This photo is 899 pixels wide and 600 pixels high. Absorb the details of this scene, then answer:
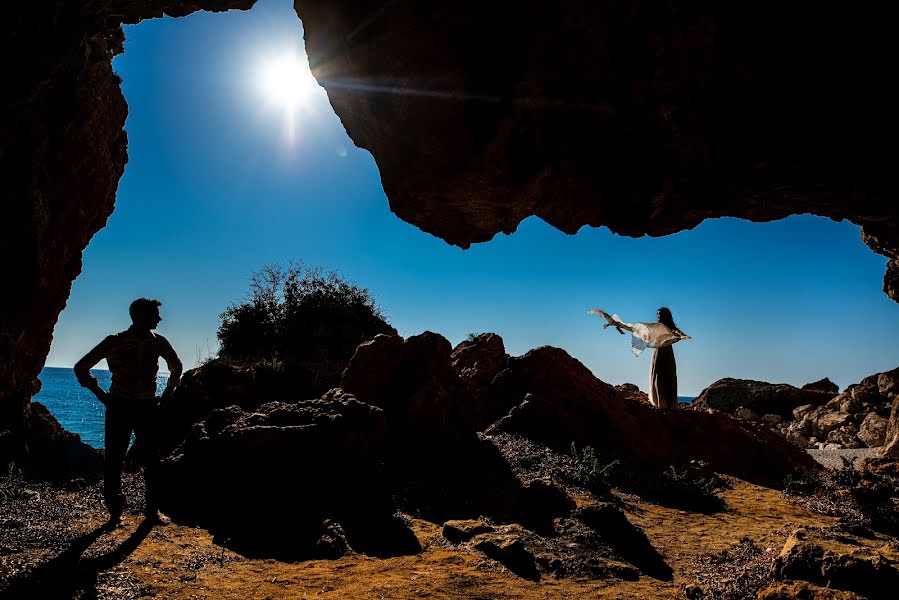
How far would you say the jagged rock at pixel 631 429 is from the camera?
899cm

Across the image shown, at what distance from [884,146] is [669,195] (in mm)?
2051

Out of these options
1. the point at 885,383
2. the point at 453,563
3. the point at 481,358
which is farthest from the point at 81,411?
the point at 885,383

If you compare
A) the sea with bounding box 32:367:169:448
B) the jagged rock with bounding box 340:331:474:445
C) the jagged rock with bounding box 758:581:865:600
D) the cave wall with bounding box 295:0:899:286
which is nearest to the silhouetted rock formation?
the cave wall with bounding box 295:0:899:286

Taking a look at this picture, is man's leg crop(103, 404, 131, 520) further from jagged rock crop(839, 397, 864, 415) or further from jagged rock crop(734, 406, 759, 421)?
jagged rock crop(734, 406, 759, 421)

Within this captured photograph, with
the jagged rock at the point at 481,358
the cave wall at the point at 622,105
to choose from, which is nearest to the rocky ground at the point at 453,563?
the cave wall at the point at 622,105

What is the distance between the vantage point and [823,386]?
85.6ft

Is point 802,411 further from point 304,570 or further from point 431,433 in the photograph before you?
point 304,570

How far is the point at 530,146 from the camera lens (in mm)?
5684

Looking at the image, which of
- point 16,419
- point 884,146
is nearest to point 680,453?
point 884,146

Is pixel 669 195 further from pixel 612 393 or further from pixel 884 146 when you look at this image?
pixel 612 393

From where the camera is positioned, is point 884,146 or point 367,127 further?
point 367,127

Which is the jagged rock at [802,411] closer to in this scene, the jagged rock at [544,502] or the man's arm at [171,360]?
the jagged rock at [544,502]

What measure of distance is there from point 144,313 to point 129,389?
827 millimetres

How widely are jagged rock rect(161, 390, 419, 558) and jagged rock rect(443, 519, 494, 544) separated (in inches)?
14.6
